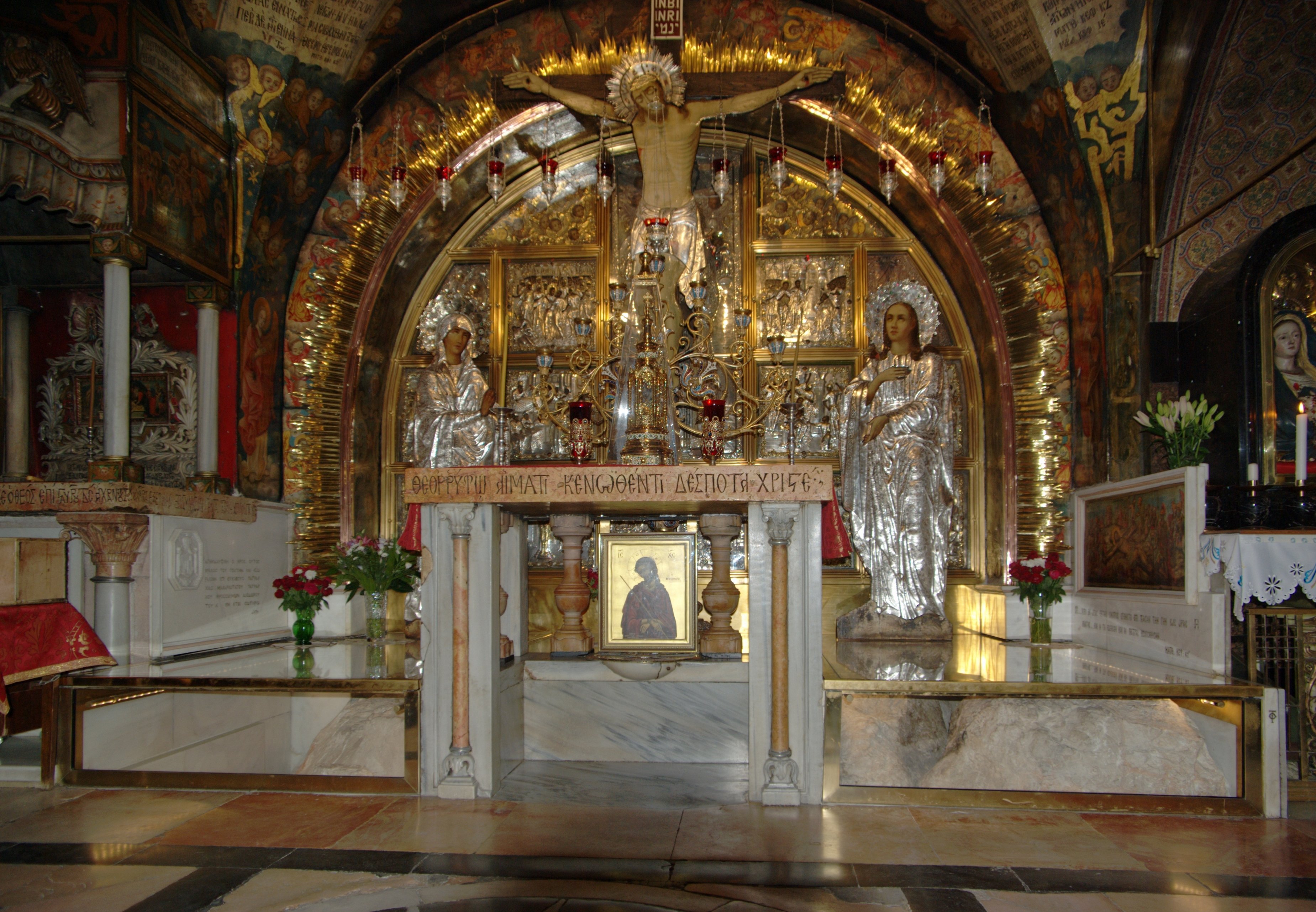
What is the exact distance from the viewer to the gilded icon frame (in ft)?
19.8

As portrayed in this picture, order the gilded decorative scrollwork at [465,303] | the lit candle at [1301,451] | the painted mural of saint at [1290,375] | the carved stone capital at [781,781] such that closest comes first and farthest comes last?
the carved stone capital at [781,781], the lit candle at [1301,451], the painted mural of saint at [1290,375], the gilded decorative scrollwork at [465,303]

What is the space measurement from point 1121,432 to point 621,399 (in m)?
4.34

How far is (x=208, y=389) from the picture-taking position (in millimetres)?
8344

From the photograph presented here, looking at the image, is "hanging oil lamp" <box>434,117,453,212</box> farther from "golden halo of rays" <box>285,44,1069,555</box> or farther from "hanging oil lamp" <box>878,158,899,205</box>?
"hanging oil lamp" <box>878,158,899,205</box>

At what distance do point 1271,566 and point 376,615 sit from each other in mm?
6751

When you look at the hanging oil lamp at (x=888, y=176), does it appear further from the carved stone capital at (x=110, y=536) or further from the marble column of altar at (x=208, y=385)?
the carved stone capital at (x=110, y=536)

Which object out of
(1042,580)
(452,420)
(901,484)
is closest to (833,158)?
(901,484)

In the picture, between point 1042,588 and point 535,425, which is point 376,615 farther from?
point 1042,588

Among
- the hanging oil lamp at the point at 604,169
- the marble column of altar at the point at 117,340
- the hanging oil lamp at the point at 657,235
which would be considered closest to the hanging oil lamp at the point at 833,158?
the hanging oil lamp at the point at 657,235

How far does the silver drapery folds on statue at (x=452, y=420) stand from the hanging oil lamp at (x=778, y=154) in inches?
134

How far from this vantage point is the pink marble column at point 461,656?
17.3 feet

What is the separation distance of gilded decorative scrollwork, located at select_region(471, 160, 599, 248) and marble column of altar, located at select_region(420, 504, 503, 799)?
5272 mm

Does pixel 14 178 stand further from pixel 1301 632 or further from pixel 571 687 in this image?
pixel 1301 632

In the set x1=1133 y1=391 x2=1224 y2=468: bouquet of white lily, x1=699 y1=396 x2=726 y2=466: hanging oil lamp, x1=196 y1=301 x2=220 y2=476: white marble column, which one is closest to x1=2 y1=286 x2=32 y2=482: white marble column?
x1=196 y1=301 x2=220 y2=476: white marble column
